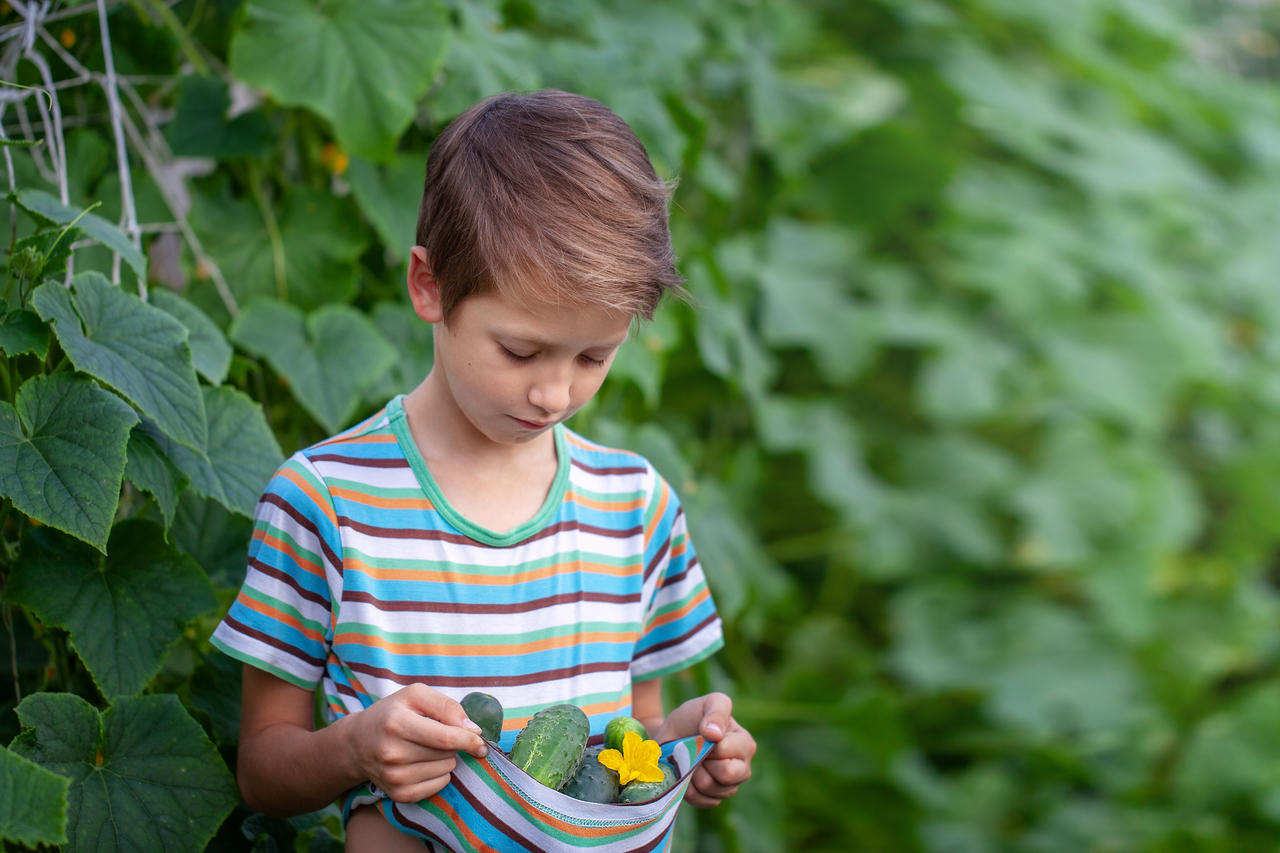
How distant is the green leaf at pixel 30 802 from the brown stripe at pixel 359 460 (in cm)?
33

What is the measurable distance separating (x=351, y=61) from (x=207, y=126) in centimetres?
21

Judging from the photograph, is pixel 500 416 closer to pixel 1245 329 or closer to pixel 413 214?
pixel 413 214

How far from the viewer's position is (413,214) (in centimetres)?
170

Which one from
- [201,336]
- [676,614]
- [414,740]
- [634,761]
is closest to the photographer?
[414,740]

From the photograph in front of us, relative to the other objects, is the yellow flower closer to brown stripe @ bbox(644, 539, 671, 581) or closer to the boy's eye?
brown stripe @ bbox(644, 539, 671, 581)

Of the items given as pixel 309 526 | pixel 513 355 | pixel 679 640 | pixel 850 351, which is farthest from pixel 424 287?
pixel 850 351

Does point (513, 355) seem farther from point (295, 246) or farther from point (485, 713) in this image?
point (295, 246)

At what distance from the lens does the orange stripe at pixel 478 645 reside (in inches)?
39.4

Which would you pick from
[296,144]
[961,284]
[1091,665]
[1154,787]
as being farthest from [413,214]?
[1154,787]

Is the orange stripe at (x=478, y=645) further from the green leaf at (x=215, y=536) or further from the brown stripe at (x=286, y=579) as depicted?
the green leaf at (x=215, y=536)

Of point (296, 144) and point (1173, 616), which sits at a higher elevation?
point (296, 144)

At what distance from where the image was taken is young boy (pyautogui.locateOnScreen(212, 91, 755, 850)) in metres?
0.97

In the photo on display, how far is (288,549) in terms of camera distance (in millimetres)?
1011

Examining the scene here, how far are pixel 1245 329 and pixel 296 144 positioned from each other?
3.47 meters
